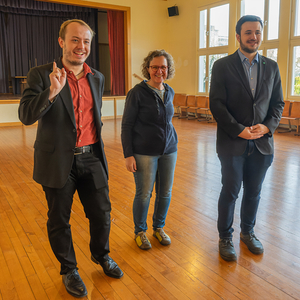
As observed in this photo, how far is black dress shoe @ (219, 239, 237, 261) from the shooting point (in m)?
2.19

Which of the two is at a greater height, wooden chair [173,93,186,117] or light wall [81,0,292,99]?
light wall [81,0,292,99]

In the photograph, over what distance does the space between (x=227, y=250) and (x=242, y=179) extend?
1.68 feet

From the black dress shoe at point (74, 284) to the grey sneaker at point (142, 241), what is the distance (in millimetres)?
588

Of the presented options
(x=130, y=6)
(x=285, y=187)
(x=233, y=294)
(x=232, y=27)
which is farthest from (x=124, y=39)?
(x=233, y=294)

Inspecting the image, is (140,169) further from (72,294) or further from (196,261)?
(72,294)

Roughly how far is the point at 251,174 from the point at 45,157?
1374 mm

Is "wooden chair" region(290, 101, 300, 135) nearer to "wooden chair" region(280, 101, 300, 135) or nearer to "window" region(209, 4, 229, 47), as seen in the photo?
"wooden chair" region(280, 101, 300, 135)

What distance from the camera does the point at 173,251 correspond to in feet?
7.70

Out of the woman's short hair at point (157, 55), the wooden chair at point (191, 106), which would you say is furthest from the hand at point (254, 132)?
the wooden chair at point (191, 106)

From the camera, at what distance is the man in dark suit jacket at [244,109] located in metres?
2.07

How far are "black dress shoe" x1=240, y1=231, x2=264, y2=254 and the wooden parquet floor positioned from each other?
0.04 m

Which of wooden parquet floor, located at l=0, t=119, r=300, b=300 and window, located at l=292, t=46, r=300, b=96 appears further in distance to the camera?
window, located at l=292, t=46, r=300, b=96

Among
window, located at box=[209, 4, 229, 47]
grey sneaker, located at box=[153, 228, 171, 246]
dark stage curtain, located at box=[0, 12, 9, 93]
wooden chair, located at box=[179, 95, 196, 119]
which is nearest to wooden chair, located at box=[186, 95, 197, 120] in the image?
wooden chair, located at box=[179, 95, 196, 119]

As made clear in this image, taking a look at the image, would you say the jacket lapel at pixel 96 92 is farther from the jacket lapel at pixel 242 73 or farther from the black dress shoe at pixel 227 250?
the black dress shoe at pixel 227 250
